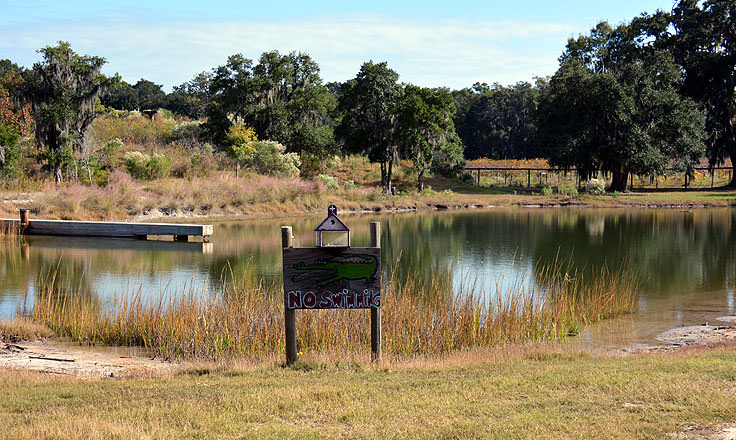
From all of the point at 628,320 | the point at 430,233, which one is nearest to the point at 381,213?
the point at 430,233

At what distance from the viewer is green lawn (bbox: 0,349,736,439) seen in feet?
18.5

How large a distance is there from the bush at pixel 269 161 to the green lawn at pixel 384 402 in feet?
117

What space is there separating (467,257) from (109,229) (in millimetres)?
14110

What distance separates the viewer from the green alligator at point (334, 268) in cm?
841

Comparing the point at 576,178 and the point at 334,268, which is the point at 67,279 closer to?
the point at 334,268

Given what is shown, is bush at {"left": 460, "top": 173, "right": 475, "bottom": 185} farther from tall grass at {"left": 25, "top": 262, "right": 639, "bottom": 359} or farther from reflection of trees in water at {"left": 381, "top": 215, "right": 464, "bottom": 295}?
tall grass at {"left": 25, "top": 262, "right": 639, "bottom": 359}

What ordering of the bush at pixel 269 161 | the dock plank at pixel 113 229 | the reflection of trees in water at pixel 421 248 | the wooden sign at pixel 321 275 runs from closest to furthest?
1. the wooden sign at pixel 321 275
2. the reflection of trees in water at pixel 421 248
3. the dock plank at pixel 113 229
4. the bush at pixel 269 161

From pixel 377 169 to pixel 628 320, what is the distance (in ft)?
140

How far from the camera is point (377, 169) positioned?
184ft

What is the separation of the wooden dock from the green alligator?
65.5ft

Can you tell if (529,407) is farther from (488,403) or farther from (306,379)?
(306,379)

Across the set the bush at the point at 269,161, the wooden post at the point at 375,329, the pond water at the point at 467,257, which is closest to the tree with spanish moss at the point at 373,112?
the bush at the point at 269,161

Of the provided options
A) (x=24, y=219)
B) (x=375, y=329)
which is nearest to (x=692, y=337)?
(x=375, y=329)

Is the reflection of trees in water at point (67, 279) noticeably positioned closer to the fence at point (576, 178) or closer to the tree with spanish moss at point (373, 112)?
the tree with spanish moss at point (373, 112)
